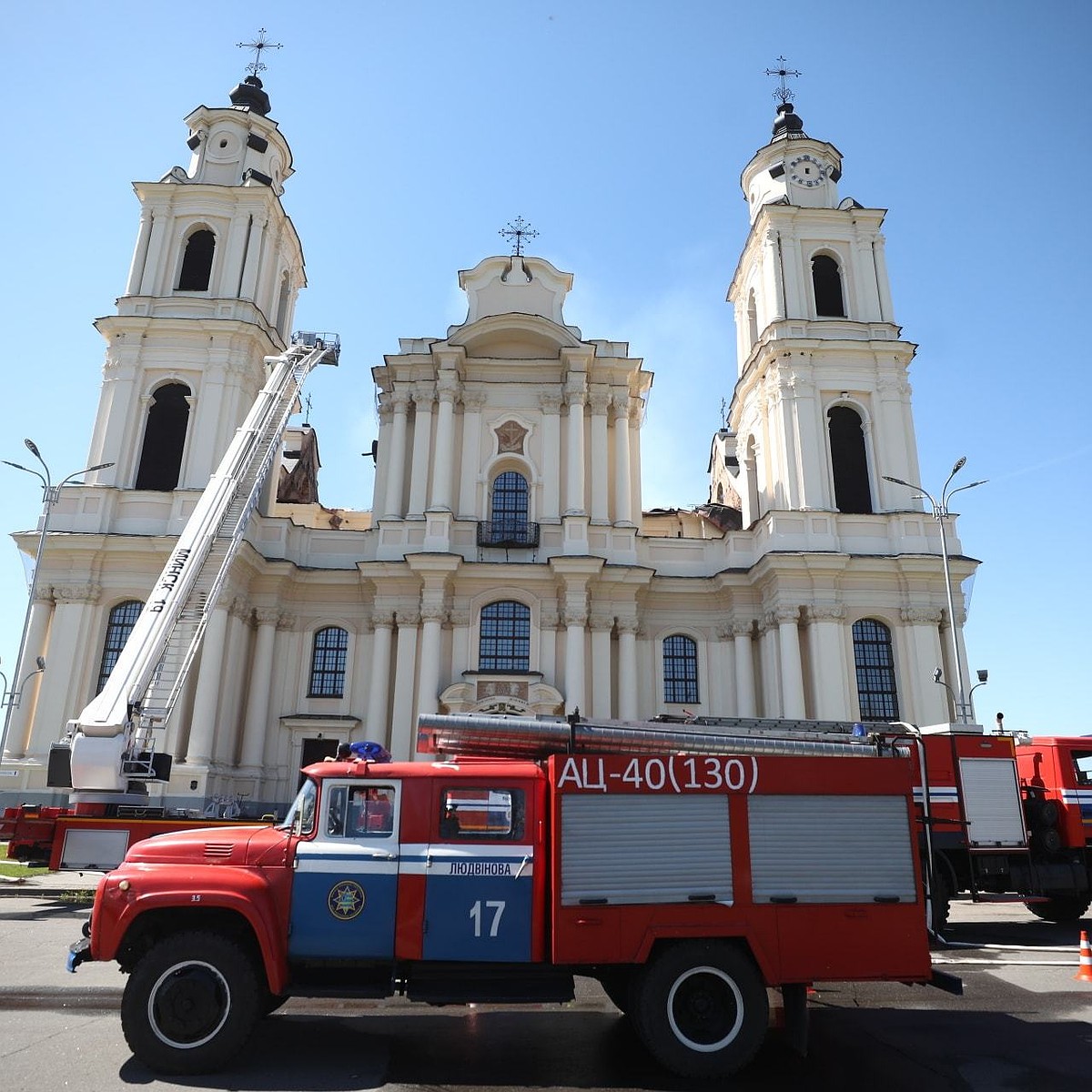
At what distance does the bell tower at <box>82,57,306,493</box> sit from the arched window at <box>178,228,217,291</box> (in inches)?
1.6

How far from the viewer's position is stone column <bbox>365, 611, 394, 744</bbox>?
24797mm

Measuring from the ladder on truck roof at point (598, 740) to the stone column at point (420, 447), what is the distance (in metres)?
19.1

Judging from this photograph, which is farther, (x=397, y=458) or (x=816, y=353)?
(x=816, y=353)

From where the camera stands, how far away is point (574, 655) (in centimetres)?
2511

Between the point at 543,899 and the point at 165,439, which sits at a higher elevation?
the point at 165,439

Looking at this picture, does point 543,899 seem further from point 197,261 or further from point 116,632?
point 197,261

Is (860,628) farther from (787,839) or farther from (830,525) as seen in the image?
(787,839)

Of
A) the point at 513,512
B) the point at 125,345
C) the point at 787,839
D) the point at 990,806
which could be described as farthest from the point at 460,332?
the point at 787,839

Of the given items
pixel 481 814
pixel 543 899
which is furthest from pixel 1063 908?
pixel 481 814

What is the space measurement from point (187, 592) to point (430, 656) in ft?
30.0

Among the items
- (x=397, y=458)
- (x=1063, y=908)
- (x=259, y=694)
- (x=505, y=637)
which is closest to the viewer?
(x=1063, y=908)

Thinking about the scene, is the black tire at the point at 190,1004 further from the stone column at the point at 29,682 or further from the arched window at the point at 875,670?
the arched window at the point at 875,670

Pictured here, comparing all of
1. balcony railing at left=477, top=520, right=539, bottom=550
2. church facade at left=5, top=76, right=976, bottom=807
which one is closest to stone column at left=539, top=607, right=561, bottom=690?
church facade at left=5, top=76, right=976, bottom=807

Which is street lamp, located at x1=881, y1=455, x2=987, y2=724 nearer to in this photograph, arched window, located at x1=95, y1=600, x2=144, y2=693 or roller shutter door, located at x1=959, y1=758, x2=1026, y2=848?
roller shutter door, located at x1=959, y1=758, x2=1026, y2=848
